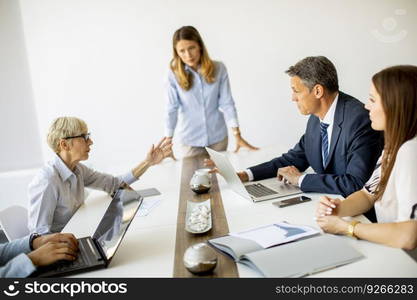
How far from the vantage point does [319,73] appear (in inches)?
75.9

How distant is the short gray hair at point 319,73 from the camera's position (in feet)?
6.33

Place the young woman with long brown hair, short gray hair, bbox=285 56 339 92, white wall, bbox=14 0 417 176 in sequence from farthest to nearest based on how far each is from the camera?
white wall, bbox=14 0 417 176, short gray hair, bbox=285 56 339 92, the young woman with long brown hair

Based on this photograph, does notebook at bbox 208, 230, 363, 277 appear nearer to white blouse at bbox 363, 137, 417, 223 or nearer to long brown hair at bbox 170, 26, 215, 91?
white blouse at bbox 363, 137, 417, 223

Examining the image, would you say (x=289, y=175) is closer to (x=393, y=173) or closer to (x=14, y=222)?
(x=393, y=173)

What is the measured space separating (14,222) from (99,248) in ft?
2.44

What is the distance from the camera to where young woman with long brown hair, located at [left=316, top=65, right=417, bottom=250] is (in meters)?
1.25

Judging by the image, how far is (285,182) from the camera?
199cm

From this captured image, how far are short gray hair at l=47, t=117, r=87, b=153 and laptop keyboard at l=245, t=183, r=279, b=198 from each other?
0.86 meters

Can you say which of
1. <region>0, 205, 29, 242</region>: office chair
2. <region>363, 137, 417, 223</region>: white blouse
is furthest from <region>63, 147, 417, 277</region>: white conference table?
<region>0, 205, 29, 242</region>: office chair

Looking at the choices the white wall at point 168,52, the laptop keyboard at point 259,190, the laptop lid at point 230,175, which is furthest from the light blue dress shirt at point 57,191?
the white wall at point 168,52

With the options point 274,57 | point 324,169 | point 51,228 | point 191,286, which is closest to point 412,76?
point 324,169

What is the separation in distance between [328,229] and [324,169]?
727 mm

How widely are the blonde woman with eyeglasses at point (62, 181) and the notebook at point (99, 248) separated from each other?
30 cm

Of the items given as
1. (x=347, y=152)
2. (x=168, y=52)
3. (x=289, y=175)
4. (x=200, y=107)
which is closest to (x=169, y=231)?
(x=289, y=175)
